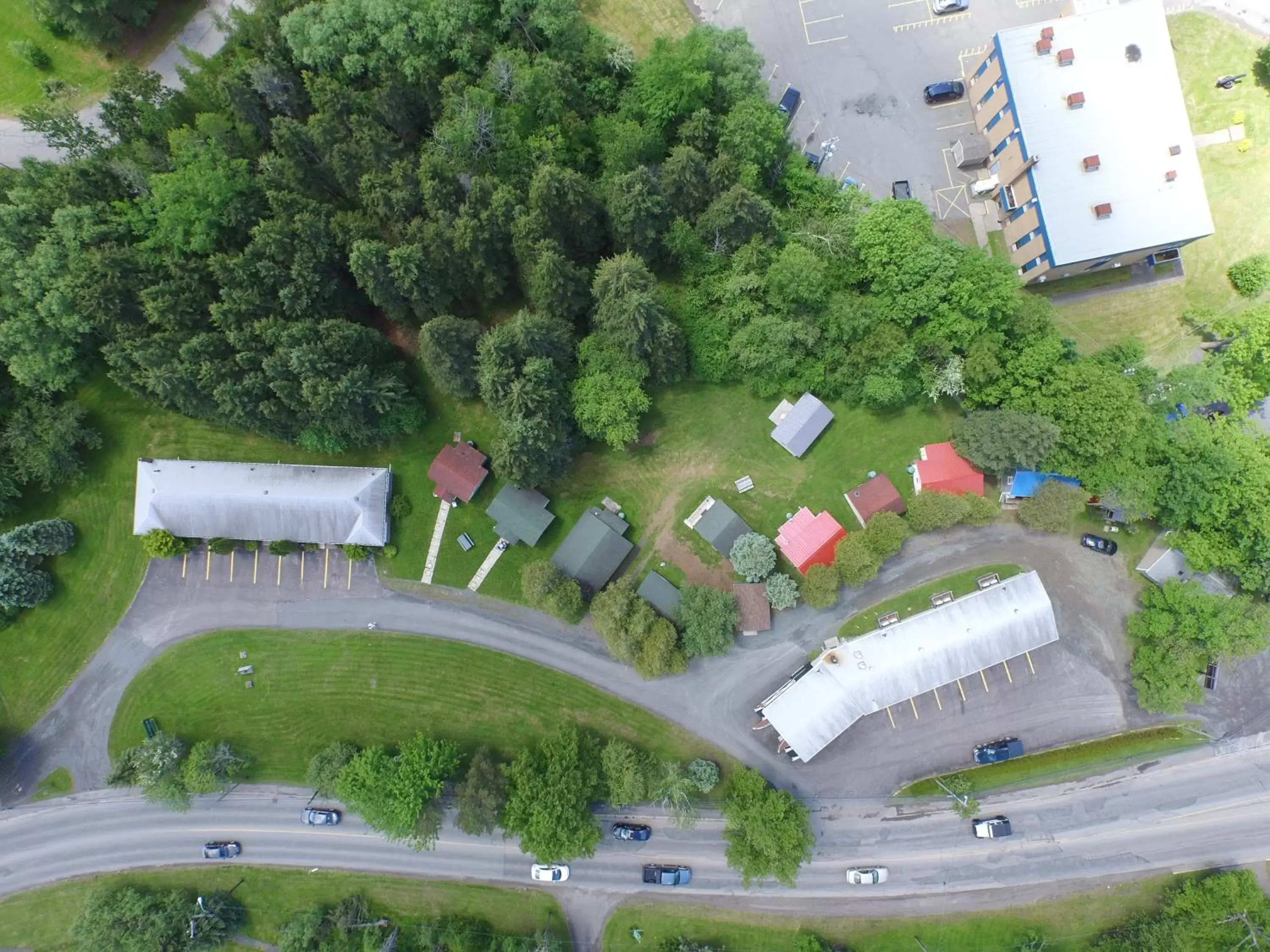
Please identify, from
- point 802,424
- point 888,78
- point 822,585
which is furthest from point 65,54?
point 822,585

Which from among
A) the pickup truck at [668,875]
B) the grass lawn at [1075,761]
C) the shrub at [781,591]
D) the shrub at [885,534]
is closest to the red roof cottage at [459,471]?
the shrub at [781,591]

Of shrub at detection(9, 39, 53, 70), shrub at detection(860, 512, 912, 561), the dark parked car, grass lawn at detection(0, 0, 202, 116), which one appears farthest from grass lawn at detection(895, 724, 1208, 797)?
shrub at detection(9, 39, 53, 70)

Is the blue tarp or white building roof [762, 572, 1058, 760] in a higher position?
the blue tarp

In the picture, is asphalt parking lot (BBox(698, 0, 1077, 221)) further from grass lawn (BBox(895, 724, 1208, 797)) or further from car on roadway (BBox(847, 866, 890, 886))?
car on roadway (BBox(847, 866, 890, 886))

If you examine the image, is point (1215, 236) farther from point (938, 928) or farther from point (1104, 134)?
point (938, 928)

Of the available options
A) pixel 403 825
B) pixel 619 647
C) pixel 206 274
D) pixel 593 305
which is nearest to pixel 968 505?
pixel 619 647

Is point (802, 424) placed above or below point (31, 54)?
below
